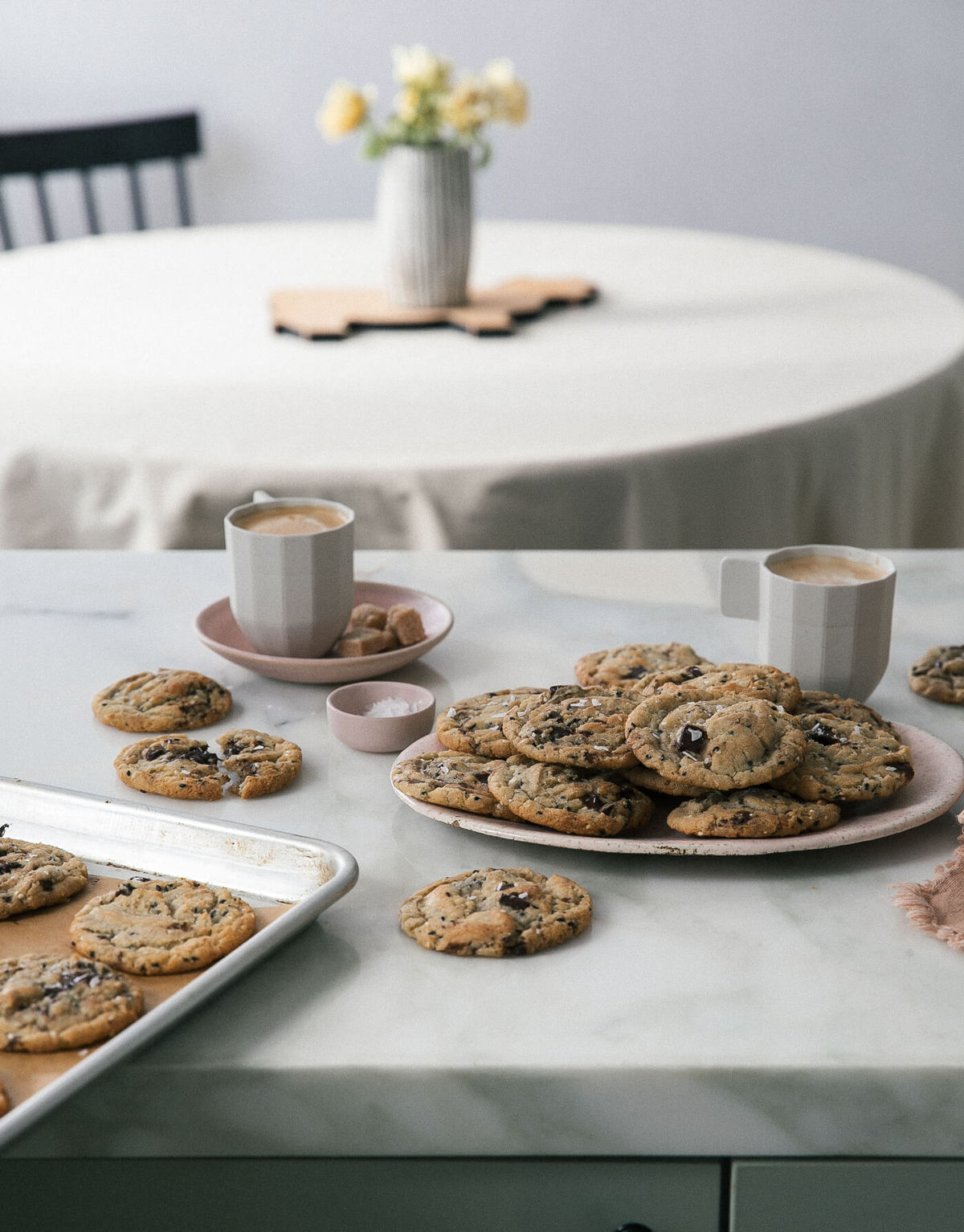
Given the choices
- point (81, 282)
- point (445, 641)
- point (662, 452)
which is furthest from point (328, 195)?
point (445, 641)

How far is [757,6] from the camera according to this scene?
4.24m

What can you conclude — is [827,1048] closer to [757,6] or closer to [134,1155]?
[134,1155]

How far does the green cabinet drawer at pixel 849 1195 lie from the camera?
0.65m

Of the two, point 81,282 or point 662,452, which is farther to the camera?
point 81,282

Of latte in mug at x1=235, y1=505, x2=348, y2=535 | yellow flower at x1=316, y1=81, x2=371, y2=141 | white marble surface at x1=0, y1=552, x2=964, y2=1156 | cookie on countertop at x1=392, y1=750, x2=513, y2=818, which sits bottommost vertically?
white marble surface at x1=0, y1=552, x2=964, y2=1156

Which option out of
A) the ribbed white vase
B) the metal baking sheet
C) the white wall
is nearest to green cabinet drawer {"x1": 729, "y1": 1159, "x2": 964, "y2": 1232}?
the metal baking sheet

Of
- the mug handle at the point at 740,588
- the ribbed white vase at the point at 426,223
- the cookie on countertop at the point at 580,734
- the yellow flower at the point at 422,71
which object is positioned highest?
the yellow flower at the point at 422,71

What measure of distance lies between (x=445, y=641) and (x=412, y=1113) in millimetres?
543

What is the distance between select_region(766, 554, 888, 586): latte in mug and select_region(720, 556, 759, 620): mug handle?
0.05 ft

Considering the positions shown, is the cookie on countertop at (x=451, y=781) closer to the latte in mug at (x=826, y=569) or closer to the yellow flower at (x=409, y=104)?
the latte in mug at (x=826, y=569)

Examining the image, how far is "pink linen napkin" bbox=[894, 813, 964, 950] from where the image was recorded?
2.31 ft

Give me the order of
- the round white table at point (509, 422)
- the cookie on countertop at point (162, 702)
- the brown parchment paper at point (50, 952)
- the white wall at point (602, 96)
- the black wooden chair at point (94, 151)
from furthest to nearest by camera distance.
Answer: the white wall at point (602, 96), the black wooden chair at point (94, 151), the round white table at point (509, 422), the cookie on countertop at point (162, 702), the brown parchment paper at point (50, 952)

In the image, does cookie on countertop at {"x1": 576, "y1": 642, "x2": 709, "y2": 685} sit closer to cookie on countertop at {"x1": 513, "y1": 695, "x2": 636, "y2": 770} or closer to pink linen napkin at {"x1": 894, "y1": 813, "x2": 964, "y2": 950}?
cookie on countertop at {"x1": 513, "y1": 695, "x2": 636, "y2": 770}

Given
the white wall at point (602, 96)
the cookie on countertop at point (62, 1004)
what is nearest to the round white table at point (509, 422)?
the cookie on countertop at point (62, 1004)
